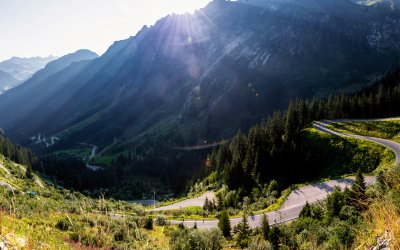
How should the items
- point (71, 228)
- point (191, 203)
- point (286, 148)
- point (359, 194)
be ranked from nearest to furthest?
point (359, 194) → point (71, 228) → point (286, 148) → point (191, 203)

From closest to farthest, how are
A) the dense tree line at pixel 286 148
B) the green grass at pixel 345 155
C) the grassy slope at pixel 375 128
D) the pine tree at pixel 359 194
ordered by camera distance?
the pine tree at pixel 359 194, the green grass at pixel 345 155, the grassy slope at pixel 375 128, the dense tree line at pixel 286 148

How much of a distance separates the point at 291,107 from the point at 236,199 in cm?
4242

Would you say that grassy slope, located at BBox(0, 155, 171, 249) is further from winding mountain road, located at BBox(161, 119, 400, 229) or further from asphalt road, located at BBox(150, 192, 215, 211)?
asphalt road, located at BBox(150, 192, 215, 211)

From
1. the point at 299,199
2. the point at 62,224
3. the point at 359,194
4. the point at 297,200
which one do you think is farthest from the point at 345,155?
the point at 62,224

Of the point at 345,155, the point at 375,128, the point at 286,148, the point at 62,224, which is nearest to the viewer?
the point at 62,224

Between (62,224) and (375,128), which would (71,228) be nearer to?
(62,224)

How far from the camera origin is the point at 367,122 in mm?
75125

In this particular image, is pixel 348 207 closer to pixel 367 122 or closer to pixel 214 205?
pixel 214 205

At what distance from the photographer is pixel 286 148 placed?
74312 millimetres

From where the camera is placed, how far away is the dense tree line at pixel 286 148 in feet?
230

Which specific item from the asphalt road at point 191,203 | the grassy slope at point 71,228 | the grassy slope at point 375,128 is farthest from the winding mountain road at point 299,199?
the asphalt road at point 191,203

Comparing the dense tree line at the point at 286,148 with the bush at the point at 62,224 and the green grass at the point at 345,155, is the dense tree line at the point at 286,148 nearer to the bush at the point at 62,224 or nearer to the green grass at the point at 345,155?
the green grass at the point at 345,155

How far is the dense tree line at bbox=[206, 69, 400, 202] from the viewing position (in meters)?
70.0

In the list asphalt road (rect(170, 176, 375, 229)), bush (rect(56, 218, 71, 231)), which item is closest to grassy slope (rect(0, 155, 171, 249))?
bush (rect(56, 218, 71, 231))
